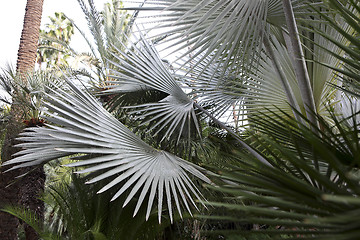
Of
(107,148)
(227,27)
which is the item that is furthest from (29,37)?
(227,27)

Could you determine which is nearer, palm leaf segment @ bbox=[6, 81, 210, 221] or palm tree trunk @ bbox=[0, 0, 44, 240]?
palm leaf segment @ bbox=[6, 81, 210, 221]

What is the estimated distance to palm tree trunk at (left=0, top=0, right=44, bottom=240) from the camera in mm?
5559

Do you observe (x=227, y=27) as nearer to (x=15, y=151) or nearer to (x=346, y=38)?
(x=346, y=38)

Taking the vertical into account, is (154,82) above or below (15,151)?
above

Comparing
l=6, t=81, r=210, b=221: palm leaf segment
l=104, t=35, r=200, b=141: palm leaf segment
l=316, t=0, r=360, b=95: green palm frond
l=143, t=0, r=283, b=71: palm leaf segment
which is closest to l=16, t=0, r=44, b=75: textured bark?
l=104, t=35, r=200, b=141: palm leaf segment

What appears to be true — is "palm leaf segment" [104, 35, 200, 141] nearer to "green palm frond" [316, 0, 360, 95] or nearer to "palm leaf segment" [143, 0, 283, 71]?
"palm leaf segment" [143, 0, 283, 71]

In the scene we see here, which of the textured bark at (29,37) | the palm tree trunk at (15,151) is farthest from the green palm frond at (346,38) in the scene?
the textured bark at (29,37)

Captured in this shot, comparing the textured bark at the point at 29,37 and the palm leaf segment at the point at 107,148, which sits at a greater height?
the textured bark at the point at 29,37

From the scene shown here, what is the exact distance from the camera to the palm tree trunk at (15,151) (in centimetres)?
556

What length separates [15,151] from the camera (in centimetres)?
594

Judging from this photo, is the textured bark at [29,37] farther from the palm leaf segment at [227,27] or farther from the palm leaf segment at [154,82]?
the palm leaf segment at [227,27]

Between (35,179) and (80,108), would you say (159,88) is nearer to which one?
(80,108)

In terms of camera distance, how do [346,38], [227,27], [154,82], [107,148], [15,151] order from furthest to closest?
1. [15,151]
2. [154,82]
3. [107,148]
4. [227,27]
5. [346,38]

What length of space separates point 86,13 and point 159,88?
186 inches
